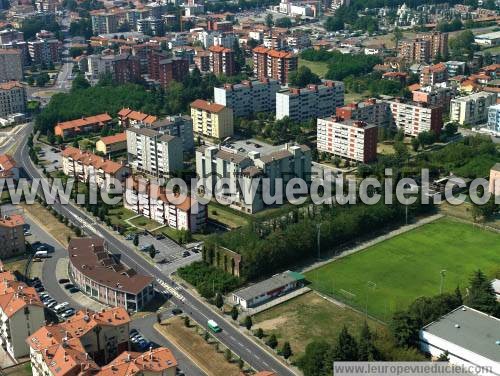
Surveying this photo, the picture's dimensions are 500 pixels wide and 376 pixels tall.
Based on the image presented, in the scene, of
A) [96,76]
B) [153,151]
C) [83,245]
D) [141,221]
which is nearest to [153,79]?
[96,76]

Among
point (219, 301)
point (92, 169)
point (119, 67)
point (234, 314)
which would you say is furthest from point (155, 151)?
point (119, 67)

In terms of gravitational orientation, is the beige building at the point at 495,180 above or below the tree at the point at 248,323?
above

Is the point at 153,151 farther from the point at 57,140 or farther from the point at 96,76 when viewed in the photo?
the point at 96,76

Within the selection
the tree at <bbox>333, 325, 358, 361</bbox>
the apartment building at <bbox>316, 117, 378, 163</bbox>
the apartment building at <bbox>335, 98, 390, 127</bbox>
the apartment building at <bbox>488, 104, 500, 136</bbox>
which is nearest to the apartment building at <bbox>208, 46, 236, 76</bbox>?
the apartment building at <bbox>335, 98, 390, 127</bbox>

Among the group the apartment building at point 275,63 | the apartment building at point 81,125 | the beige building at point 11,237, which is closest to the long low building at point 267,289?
the beige building at point 11,237

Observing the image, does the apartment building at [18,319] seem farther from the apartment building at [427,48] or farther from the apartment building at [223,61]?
the apartment building at [427,48]

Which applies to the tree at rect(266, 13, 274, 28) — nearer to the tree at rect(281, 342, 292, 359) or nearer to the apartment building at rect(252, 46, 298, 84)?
the apartment building at rect(252, 46, 298, 84)

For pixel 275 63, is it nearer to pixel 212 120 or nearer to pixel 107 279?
pixel 212 120
